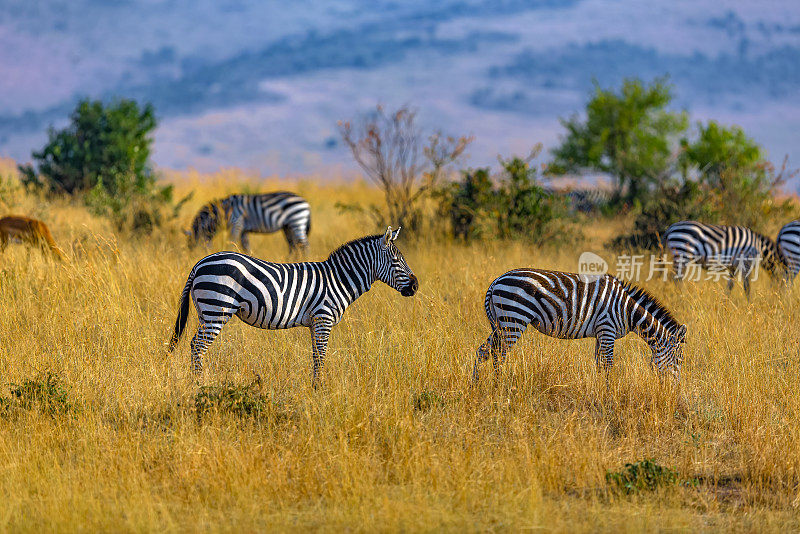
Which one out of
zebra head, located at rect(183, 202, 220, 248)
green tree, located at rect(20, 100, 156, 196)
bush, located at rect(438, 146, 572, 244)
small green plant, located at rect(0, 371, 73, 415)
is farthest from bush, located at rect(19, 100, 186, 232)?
small green plant, located at rect(0, 371, 73, 415)

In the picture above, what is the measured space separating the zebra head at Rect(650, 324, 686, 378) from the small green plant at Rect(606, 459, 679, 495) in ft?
6.04

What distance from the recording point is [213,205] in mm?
15062

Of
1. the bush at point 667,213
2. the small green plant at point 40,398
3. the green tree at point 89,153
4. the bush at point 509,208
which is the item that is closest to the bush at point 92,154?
the green tree at point 89,153

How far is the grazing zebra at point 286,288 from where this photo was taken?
665 centimetres

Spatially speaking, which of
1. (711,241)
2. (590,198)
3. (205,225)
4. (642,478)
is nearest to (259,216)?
(205,225)

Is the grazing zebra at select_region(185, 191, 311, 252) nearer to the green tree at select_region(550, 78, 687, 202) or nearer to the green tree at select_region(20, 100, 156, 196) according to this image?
the green tree at select_region(20, 100, 156, 196)

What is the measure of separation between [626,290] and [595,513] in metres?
2.77

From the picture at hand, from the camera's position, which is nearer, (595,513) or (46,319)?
(595,513)

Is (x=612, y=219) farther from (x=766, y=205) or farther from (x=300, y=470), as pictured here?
(x=300, y=470)

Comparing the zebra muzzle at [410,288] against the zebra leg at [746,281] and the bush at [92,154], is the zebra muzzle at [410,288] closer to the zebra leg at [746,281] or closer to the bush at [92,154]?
the zebra leg at [746,281]

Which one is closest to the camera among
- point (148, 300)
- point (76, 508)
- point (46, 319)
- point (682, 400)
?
point (76, 508)

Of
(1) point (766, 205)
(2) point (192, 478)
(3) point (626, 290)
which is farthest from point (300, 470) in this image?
(1) point (766, 205)

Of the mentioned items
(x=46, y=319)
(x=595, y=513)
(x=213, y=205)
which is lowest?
(x=595, y=513)

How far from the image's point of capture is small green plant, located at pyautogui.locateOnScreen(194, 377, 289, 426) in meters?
6.21
